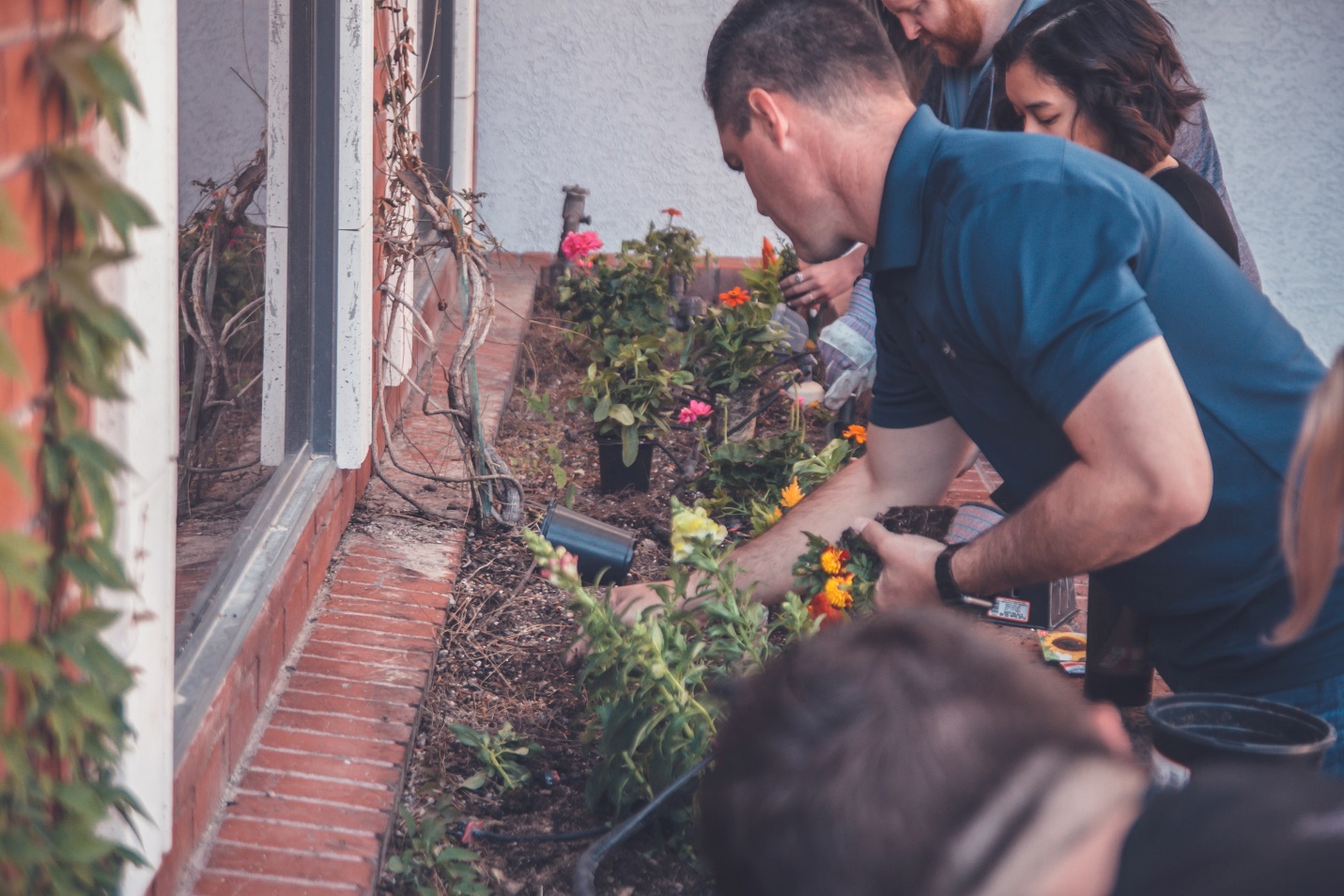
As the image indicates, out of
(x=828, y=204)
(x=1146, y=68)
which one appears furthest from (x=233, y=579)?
(x=1146, y=68)

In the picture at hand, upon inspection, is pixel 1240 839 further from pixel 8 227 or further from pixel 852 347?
pixel 852 347

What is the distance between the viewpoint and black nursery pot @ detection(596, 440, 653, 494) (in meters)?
3.85

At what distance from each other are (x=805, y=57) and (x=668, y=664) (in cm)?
104

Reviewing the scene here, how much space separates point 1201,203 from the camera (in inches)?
99.3

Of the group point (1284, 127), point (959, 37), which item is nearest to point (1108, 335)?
point (959, 37)

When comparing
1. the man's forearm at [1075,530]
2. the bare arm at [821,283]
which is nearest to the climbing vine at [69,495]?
the man's forearm at [1075,530]

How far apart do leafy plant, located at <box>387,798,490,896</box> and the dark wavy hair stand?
190cm

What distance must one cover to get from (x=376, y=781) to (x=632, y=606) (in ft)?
1.73

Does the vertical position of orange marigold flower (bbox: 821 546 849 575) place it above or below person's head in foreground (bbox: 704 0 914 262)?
below

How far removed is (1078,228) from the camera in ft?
5.53

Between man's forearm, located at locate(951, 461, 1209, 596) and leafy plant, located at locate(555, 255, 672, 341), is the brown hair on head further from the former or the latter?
leafy plant, located at locate(555, 255, 672, 341)

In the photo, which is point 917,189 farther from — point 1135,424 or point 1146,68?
point 1146,68

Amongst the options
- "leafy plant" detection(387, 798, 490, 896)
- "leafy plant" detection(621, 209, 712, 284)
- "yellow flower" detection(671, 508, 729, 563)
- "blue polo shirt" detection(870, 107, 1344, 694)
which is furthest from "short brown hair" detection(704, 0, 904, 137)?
"leafy plant" detection(621, 209, 712, 284)

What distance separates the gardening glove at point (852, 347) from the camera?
141 inches
